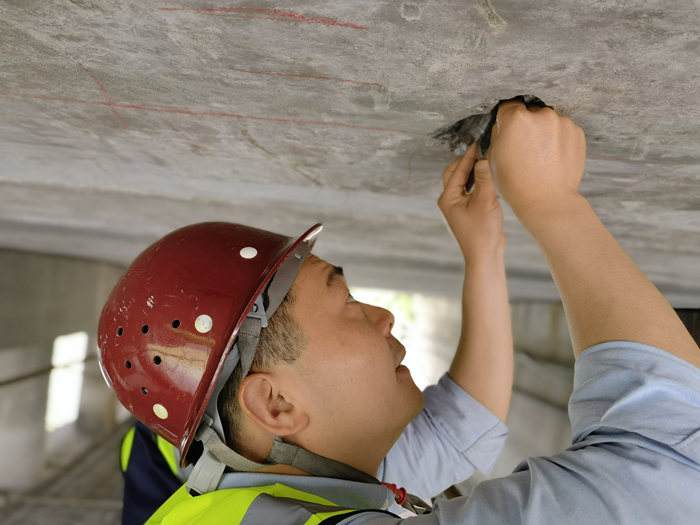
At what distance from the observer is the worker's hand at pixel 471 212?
2.02 meters

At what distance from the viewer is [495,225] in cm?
209

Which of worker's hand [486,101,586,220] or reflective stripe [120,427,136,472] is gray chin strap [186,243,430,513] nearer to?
worker's hand [486,101,586,220]

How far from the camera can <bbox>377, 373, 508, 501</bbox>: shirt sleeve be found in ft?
7.37

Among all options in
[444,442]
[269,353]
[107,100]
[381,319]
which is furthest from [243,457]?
[107,100]

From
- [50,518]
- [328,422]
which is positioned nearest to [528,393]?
[50,518]

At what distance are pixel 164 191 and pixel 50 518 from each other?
598 centimetres

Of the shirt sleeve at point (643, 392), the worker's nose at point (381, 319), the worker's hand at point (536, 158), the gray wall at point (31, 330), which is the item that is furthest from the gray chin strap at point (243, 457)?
the gray wall at point (31, 330)

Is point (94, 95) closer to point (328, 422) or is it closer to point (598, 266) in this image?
point (328, 422)

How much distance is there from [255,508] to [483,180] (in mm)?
1140

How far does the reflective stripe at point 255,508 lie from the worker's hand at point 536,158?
30.9 inches

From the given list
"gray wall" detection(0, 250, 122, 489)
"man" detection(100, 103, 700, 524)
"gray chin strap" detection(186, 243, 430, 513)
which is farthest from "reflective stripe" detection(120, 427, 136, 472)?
"gray wall" detection(0, 250, 122, 489)

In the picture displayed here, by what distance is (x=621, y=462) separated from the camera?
111 cm

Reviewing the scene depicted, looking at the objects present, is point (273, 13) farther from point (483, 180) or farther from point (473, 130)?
point (483, 180)

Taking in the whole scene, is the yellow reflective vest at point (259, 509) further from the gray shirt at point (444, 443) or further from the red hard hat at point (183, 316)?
the gray shirt at point (444, 443)
